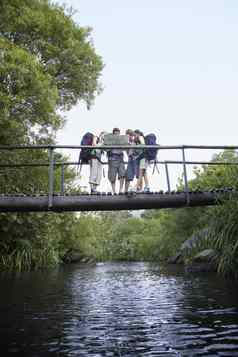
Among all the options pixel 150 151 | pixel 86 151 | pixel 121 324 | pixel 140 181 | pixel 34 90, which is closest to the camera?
pixel 121 324

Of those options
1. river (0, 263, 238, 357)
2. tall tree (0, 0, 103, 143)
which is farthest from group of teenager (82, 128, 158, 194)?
tall tree (0, 0, 103, 143)

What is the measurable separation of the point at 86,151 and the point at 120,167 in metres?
0.90

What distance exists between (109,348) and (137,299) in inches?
150

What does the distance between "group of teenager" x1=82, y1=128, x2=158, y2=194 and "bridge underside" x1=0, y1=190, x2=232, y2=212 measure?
434 millimetres

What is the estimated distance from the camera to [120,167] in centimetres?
1041

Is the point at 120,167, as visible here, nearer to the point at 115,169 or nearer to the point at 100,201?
the point at 115,169

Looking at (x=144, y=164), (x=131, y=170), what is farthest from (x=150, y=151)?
(x=131, y=170)

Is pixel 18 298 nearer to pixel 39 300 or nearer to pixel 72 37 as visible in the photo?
pixel 39 300

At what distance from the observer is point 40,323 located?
543 centimetres

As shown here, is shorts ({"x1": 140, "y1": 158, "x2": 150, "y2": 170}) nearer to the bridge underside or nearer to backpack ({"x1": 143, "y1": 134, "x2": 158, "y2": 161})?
backpack ({"x1": 143, "y1": 134, "x2": 158, "y2": 161})

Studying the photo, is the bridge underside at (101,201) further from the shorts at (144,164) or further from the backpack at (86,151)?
the backpack at (86,151)

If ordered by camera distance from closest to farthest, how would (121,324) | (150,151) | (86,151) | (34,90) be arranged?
1. (121,324)
2. (86,151)
3. (150,151)
4. (34,90)

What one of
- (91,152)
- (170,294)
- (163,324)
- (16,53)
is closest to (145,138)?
(91,152)

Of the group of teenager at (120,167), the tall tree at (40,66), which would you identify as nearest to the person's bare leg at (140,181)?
the group of teenager at (120,167)
